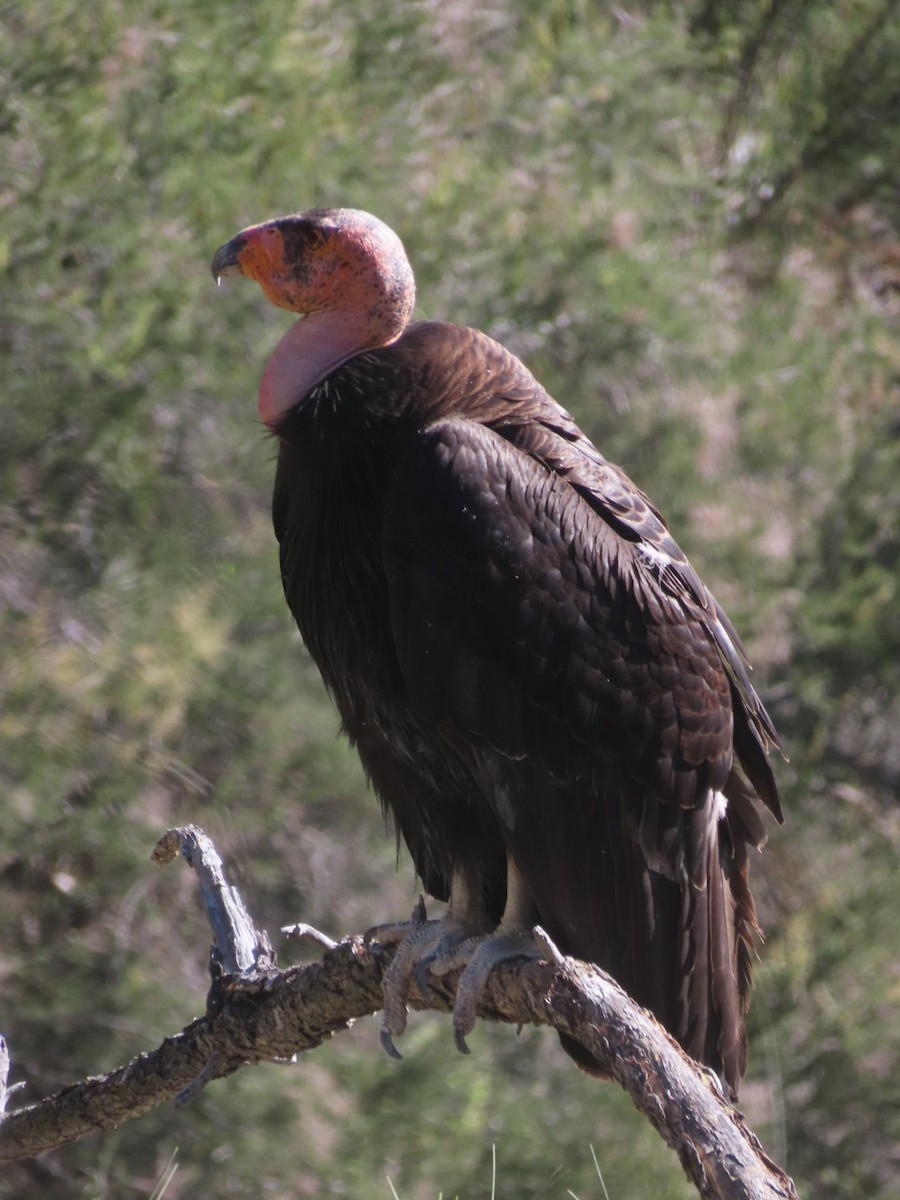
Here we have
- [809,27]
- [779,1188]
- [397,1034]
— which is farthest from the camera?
[809,27]

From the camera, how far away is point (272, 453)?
618 cm

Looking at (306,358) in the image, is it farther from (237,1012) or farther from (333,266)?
(237,1012)

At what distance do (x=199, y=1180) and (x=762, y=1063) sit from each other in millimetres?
2487

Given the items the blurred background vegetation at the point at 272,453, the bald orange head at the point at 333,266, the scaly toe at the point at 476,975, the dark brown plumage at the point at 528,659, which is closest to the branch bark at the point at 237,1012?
the scaly toe at the point at 476,975

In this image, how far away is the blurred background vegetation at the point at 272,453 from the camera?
593cm

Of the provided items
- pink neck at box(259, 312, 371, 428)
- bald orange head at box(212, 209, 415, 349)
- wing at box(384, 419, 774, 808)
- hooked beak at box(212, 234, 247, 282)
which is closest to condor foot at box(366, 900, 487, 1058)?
wing at box(384, 419, 774, 808)

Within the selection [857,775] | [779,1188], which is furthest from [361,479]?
[857,775]

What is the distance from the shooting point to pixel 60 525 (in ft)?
19.8

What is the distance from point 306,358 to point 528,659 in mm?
834

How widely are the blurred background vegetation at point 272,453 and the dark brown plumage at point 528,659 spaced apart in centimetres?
218

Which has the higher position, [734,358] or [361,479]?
[361,479]

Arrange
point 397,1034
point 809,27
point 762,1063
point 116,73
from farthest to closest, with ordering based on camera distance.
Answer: point 809,27
point 762,1063
point 116,73
point 397,1034

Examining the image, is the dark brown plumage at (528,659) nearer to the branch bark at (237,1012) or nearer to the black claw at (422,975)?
the black claw at (422,975)

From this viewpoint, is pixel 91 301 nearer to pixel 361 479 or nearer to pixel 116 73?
pixel 116 73
